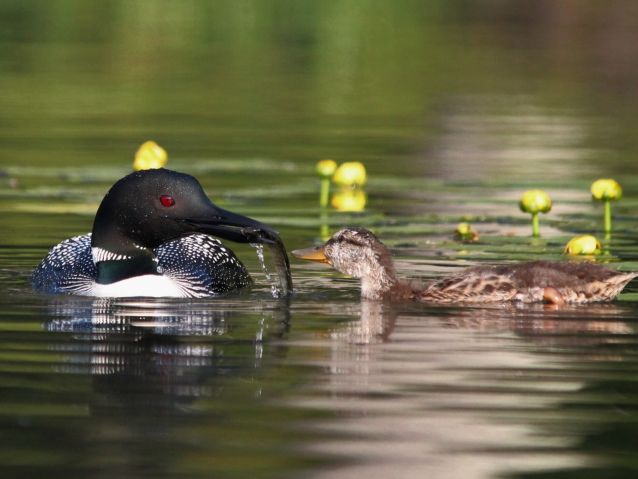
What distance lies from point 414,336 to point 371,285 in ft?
4.56

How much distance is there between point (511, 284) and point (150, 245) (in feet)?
6.83

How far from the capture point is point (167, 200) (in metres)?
10.4

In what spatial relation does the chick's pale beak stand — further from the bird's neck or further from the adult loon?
the bird's neck

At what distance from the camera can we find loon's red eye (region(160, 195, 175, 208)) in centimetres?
1043

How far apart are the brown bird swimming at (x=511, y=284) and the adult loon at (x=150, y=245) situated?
622mm

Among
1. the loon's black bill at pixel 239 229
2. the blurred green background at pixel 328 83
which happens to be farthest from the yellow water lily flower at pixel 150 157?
the loon's black bill at pixel 239 229

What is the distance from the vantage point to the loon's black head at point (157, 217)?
10.2 m

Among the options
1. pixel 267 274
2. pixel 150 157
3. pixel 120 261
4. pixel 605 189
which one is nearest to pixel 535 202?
pixel 605 189

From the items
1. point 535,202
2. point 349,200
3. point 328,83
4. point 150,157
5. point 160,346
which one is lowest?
point 160,346

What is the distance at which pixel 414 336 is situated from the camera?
933 cm

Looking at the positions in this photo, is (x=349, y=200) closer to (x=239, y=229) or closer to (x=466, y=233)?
(x=466, y=233)

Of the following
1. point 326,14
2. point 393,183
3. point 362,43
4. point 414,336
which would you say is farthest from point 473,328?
point 326,14

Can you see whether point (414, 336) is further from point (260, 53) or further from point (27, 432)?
point (260, 53)

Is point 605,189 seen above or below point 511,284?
above
